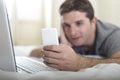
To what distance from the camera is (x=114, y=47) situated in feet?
3.86

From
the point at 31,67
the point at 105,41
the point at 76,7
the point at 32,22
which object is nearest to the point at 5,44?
the point at 31,67

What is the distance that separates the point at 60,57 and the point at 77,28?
642 mm

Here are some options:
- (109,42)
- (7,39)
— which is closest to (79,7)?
(109,42)

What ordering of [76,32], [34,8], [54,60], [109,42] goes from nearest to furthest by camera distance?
[54,60], [109,42], [76,32], [34,8]

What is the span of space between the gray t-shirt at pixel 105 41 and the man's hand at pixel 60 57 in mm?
414

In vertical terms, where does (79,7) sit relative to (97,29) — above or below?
above

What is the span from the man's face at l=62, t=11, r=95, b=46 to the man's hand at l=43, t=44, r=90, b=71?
1.97ft

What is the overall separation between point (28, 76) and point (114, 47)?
79 cm

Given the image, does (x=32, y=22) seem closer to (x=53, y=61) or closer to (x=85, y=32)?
(x=85, y=32)

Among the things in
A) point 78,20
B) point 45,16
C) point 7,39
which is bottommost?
point 45,16

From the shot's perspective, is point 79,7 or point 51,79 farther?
point 79,7

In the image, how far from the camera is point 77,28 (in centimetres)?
140

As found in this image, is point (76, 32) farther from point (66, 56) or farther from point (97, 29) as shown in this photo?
point (66, 56)

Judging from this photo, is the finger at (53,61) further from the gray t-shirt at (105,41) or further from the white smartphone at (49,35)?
the gray t-shirt at (105,41)
